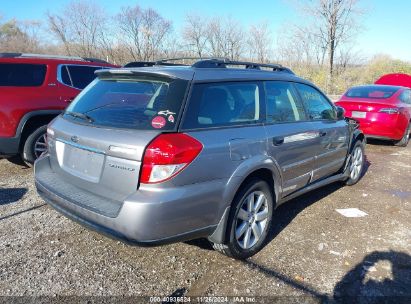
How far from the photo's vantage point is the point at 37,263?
3238mm

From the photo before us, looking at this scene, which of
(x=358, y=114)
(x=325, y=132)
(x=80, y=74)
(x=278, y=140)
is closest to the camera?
(x=278, y=140)

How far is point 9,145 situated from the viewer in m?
5.41

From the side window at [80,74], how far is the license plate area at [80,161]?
3303mm

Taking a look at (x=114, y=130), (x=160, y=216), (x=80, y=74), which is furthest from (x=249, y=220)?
(x=80, y=74)

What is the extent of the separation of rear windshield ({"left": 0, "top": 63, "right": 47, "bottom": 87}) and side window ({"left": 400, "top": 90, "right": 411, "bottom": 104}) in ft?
25.9

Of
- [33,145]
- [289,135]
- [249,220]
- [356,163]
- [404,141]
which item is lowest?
[404,141]

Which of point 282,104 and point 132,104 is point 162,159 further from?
point 282,104

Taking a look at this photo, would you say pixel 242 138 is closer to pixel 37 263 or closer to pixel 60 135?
pixel 60 135

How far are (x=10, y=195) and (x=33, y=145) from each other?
1102 mm

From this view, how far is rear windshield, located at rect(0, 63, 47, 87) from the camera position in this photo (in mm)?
5496

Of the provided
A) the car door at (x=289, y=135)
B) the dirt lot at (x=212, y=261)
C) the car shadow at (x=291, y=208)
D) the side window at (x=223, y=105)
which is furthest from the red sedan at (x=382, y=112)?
the side window at (x=223, y=105)

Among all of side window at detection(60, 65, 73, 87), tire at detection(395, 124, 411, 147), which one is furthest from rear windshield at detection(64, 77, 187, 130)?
tire at detection(395, 124, 411, 147)

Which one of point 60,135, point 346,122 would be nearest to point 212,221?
point 60,135

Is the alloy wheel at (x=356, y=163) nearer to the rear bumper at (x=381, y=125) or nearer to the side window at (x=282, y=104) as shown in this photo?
the side window at (x=282, y=104)
